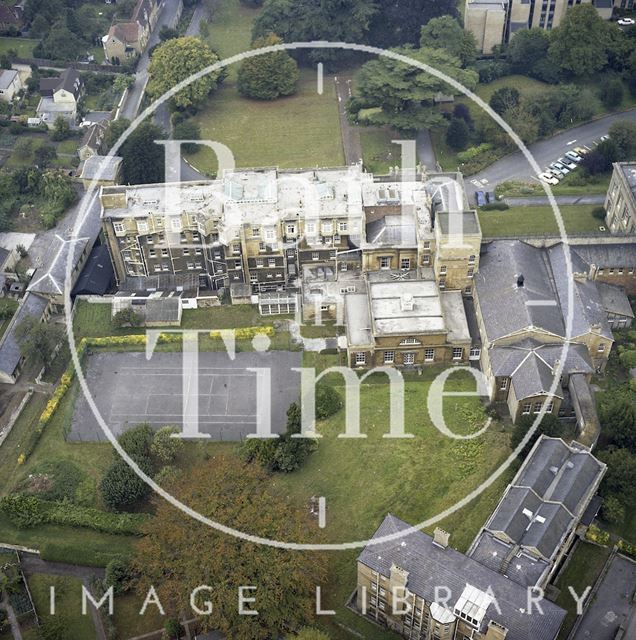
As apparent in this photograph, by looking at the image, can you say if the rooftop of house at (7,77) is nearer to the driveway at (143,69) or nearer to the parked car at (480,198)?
the driveway at (143,69)

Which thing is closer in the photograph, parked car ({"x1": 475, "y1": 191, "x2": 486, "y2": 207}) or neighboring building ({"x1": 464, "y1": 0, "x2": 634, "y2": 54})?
parked car ({"x1": 475, "y1": 191, "x2": 486, "y2": 207})

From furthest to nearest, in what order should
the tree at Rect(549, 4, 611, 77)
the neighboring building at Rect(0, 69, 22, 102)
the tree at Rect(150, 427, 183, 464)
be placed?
the neighboring building at Rect(0, 69, 22, 102) → the tree at Rect(549, 4, 611, 77) → the tree at Rect(150, 427, 183, 464)

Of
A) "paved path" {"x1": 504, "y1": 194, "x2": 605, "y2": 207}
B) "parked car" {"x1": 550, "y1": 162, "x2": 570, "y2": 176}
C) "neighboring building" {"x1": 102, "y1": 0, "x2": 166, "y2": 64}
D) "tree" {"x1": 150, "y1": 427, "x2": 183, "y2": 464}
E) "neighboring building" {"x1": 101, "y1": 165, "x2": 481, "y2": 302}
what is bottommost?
"tree" {"x1": 150, "y1": 427, "x2": 183, "y2": 464}

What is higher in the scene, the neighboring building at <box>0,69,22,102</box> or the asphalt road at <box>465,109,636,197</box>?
the neighboring building at <box>0,69,22,102</box>

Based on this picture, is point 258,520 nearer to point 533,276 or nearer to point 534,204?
point 533,276

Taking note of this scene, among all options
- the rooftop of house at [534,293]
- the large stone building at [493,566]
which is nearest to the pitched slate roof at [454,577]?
the large stone building at [493,566]

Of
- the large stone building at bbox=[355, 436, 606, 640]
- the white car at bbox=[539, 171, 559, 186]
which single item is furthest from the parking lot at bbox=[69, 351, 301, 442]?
Result: the white car at bbox=[539, 171, 559, 186]

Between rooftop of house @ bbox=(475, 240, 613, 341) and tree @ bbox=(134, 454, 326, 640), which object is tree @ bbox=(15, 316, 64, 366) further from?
rooftop of house @ bbox=(475, 240, 613, 341)
